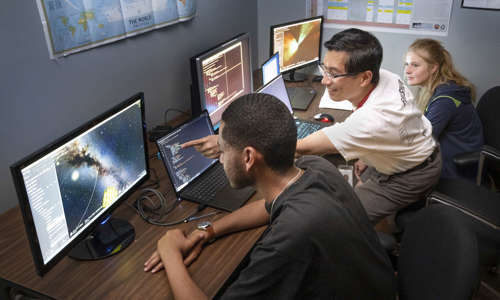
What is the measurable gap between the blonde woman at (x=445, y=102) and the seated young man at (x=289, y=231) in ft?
4.51

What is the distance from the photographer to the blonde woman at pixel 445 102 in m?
2.32

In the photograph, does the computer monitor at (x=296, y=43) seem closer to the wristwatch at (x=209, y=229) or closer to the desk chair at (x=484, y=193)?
the desk chair at (x=484, y=193)

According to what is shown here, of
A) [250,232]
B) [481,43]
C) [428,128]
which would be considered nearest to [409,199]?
[428,128]

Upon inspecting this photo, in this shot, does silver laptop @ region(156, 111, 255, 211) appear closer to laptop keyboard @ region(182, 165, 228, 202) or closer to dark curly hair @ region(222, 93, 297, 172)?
laptop keyboard @ region(182, 165, 228, 202)

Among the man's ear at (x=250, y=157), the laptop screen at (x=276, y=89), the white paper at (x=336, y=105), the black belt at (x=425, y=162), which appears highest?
the man's ear at (x=250, y=157)

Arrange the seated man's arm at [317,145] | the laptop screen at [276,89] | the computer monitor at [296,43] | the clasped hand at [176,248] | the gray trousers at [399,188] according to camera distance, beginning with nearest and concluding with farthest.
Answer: the clasped hand at [176,248] → the seated man's arm at [317,145] → the gray trousers at [399,188] → the laptop screen at [276,89] → the computer monitor at [296,43]

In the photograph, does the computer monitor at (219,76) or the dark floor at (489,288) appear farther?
the dark floor at (489,288)

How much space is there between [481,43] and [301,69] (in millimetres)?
1294

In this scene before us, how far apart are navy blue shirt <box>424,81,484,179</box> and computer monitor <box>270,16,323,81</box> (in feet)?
3.28

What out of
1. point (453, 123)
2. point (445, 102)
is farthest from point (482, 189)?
point (445, 102)

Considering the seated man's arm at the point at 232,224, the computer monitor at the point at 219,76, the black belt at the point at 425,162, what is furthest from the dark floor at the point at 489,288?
the computer monitor at the point at 219,76

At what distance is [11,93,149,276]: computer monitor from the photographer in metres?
1.11

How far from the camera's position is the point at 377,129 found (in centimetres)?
172

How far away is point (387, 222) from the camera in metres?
2.38
